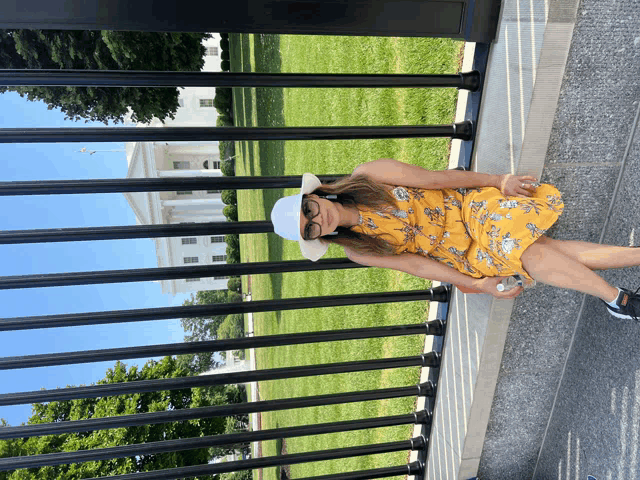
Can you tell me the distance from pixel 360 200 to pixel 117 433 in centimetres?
1838

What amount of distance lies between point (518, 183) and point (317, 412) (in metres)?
7.66

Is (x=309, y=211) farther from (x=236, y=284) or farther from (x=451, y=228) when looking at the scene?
(x=236, y=284)

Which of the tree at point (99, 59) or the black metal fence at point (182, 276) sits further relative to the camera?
the tree at point (99, 59)

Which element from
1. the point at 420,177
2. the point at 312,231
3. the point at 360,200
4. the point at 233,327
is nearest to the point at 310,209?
the point at 312,231

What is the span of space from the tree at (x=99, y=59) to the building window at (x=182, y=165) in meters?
26.4

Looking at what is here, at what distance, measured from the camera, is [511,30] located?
2.85 meters

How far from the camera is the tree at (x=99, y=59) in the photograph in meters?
13.7

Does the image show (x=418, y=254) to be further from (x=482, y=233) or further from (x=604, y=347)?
(x=604, y=347)

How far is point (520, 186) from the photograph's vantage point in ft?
9.40

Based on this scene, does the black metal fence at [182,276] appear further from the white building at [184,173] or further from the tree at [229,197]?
the white building at [184,173]

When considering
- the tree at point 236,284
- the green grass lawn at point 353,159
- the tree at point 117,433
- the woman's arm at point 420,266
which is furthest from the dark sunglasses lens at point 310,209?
the tree at point 236,284

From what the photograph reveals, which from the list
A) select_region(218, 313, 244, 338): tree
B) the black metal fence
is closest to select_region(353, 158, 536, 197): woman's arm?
the black metal fence

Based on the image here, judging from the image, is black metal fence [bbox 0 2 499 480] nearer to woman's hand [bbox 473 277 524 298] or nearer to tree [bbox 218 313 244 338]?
woman's hand [bbox 473 277 524 298]

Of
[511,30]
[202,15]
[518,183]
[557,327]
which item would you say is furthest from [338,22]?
[557,327]
